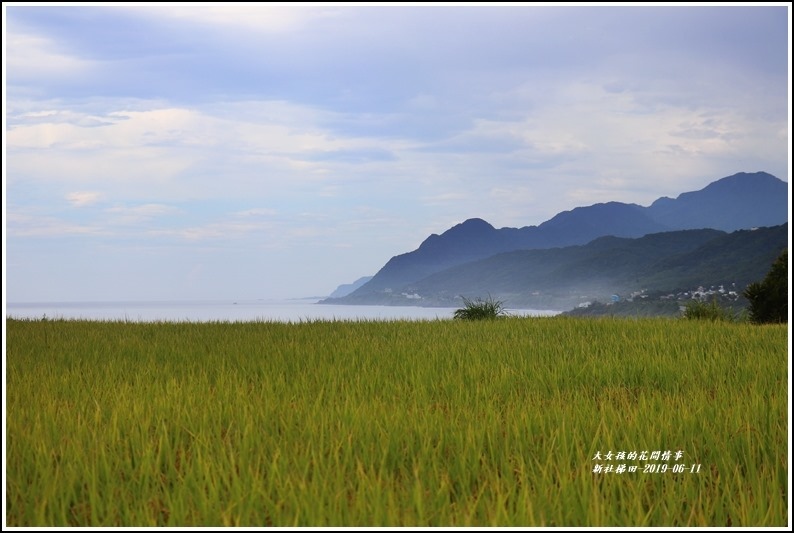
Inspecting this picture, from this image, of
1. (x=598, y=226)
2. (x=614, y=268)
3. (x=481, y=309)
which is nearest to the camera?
(x=481, y=309)

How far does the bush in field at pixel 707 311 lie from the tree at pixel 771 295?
2.10 feet

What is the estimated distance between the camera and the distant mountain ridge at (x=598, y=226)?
6244cm

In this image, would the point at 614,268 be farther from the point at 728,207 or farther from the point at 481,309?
the point at 481,309

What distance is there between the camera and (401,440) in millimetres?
4074

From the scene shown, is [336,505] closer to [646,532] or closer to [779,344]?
[646,532]

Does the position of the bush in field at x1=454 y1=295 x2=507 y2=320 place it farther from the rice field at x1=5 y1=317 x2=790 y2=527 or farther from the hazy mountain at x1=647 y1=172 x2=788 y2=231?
the hazy mountain at x1=647 y1=172 x2=788 y2=231

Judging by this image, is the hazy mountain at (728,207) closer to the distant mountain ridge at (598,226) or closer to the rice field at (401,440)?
the distant mountain ridge at (598,226)

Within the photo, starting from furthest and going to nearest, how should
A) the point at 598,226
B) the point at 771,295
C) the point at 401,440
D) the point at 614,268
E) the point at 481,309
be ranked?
the point at 598,226 < the point at 614,268 < the point at 771,295 < the point at 481,309 < the point at 401,440

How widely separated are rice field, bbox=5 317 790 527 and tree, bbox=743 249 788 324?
26.9 feet

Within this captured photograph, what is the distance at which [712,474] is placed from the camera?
3.68 m

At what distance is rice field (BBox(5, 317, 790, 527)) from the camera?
307cm

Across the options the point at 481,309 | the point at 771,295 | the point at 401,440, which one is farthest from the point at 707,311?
the point at 401,440

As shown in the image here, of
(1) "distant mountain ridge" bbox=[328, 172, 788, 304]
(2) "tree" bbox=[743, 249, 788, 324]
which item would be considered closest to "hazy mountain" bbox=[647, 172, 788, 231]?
(1) "distant mountain ridge" bbox=[328, 172, 788, 304]

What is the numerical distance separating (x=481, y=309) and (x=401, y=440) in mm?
11728
